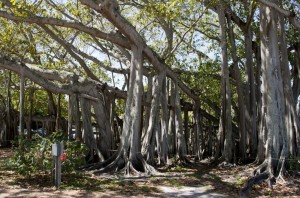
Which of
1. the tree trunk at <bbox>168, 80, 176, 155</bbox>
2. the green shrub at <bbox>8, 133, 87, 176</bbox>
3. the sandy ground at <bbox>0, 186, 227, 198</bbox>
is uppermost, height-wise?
the tree trunk at <bbox>168, 80, 176, 155</bbox>

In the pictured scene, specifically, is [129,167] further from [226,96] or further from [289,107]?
[289,107]

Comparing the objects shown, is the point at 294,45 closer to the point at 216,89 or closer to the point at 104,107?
the point at 216,89

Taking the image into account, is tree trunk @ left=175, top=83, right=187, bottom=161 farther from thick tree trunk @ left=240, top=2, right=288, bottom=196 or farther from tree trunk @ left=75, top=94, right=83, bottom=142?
thick tree trunk @ left=240, top=2, right=288, bottom=196

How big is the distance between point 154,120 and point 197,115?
3.85 metres

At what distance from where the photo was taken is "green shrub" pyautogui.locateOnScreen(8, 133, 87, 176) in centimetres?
687

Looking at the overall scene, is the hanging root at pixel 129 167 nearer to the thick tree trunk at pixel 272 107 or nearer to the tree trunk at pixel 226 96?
the thick tree trunk at pixel 272 107

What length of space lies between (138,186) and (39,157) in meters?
1.84

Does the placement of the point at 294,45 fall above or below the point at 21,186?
above

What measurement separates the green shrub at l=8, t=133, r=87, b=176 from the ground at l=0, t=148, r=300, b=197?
9.5 inches

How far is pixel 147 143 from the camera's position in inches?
384

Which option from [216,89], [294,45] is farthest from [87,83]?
[294,45]

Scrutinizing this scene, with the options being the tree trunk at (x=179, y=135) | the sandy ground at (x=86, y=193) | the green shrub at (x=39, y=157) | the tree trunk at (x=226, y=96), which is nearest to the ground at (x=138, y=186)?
the sandy ground at (x=86, y=193)

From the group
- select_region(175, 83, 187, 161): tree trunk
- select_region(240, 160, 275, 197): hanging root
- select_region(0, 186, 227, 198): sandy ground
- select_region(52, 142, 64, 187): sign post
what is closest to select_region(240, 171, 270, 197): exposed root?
select_region(240, 160, 275, 197): hanging root

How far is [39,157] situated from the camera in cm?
698
